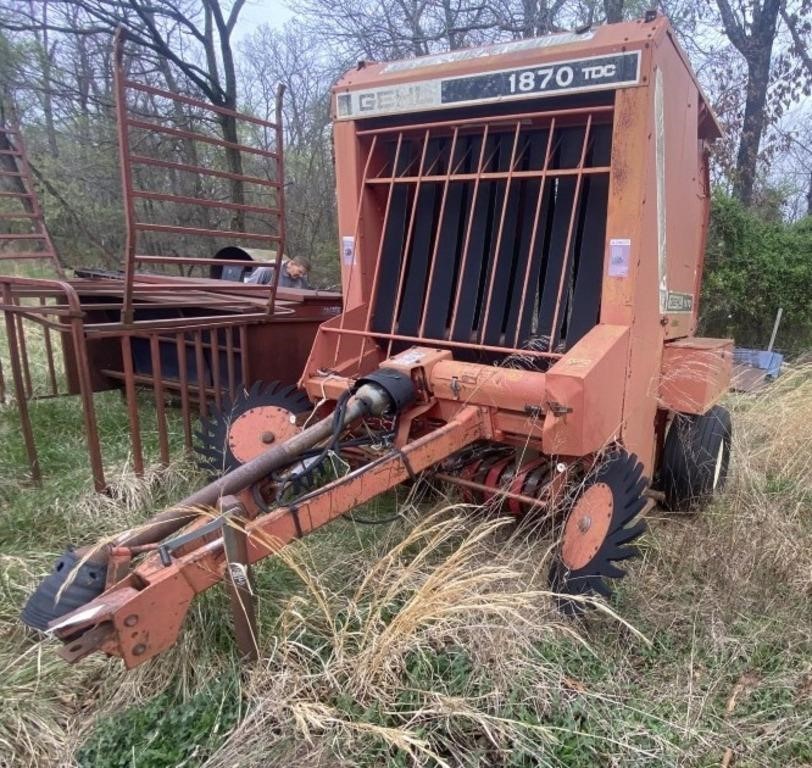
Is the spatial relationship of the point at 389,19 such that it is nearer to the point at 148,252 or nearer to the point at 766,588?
the point at 148,252

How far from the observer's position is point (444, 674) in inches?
85.7

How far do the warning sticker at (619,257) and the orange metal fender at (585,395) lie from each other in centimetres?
26

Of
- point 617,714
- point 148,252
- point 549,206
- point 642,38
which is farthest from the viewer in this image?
point 148,252

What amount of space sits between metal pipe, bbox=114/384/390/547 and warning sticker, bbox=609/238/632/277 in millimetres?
1159

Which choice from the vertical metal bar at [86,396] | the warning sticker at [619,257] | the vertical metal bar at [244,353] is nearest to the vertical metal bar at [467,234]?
the warning sticker at [619,257]

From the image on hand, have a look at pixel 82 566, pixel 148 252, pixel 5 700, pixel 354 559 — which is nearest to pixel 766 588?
pixel 354 559

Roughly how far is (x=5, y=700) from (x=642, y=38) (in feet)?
11.2

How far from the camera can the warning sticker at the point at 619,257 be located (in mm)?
2770

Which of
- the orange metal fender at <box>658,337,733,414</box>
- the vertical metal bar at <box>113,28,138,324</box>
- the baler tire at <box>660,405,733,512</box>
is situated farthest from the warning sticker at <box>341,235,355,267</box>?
the baler tire at <box>660,405,733,512</box>

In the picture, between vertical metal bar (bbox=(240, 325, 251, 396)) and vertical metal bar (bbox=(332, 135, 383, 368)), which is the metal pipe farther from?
vertical metal bar (bbox=(240, 325, 251, 396))

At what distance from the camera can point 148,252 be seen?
1448 cm

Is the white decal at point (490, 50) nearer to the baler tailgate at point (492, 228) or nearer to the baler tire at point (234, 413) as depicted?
the baler tailgate at point (492, 228)

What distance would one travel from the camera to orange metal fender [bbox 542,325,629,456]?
2441mm

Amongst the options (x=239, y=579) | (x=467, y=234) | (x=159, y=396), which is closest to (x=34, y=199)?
(x=159, y=396)
